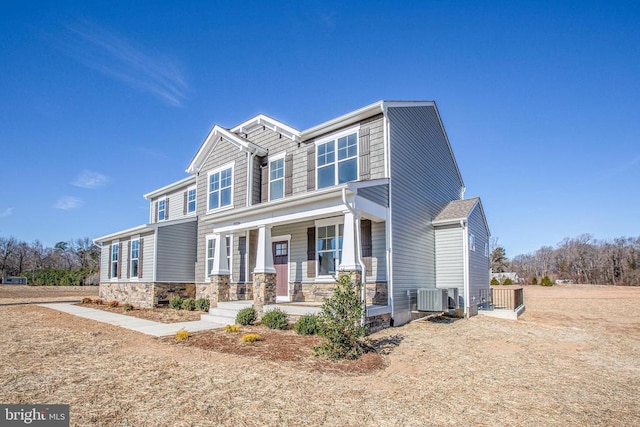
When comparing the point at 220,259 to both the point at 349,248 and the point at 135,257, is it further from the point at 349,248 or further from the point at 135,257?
the point at 135,257

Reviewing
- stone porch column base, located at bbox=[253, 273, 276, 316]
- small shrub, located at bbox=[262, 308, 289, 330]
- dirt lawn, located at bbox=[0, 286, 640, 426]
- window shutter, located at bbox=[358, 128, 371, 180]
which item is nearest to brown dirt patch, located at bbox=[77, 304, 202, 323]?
stone porch column base, located at bbox=[253, 273, 276, 316]

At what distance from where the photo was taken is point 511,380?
635 centimetres

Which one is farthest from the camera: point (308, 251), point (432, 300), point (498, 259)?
point (498, 259)

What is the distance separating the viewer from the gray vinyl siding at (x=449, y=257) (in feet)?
46.7

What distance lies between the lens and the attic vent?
11859 mm

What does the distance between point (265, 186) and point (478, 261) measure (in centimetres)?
977

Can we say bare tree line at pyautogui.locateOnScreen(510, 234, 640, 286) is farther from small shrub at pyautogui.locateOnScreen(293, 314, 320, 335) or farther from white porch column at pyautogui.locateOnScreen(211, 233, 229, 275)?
small shrub at pyautogui.locateOnScreen(293, 314, 320, 335)

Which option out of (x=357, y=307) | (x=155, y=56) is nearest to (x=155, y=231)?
(x=155, y=56)

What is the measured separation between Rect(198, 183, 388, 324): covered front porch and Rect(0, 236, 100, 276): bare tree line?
50.2 m

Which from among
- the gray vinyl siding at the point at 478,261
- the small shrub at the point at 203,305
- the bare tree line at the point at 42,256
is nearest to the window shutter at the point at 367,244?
the gray vinyl siding at the point at 478,261

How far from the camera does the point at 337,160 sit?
41.7 ft

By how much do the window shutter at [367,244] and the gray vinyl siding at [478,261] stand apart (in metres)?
5.22

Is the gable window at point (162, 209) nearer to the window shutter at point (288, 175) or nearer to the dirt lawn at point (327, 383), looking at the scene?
the window shutter at point (288, 175)

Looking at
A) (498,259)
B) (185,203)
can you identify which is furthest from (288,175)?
(498,259)
